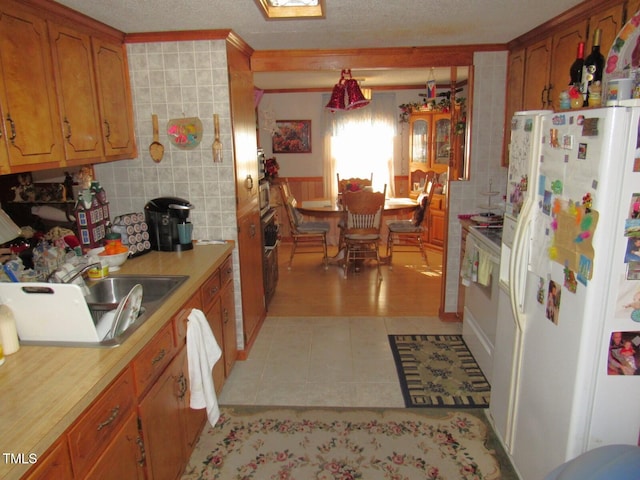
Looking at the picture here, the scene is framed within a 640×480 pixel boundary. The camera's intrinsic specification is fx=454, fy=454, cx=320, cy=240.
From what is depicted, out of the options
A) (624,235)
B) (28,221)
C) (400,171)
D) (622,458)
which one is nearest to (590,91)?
(624,235)

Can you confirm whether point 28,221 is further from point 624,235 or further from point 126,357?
point 624,235

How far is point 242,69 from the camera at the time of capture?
3.21 m

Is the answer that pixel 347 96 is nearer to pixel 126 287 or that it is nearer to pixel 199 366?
pixel 126 287

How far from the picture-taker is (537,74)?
293cm

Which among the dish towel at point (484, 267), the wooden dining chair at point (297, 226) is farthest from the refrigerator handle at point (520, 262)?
the wooden dining chair at point (297, 226)

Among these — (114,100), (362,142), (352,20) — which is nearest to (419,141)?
(362,142)

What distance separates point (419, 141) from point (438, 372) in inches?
165

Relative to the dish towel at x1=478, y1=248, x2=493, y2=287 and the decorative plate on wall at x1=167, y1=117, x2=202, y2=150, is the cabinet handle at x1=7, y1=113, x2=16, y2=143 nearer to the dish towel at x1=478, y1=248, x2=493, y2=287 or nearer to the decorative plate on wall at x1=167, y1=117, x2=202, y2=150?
the decorative plate on wall at x1=167, y1=117, x2=202, y2=150

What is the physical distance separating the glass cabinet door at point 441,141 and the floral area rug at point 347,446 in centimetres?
425

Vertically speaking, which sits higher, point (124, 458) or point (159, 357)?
point (159, 357)

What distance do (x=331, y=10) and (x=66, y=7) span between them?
1.30 m

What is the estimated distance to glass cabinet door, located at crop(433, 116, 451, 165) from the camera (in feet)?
20.2

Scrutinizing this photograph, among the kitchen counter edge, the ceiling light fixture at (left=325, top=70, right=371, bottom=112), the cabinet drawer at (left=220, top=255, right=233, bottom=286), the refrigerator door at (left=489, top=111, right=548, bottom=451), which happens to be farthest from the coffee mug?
the ceiling light fixture at (left=325, top=70, right=371, bottom=112)

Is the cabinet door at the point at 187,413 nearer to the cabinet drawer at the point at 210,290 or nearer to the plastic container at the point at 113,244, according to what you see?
the cabinet drawer at the point at 210,290
